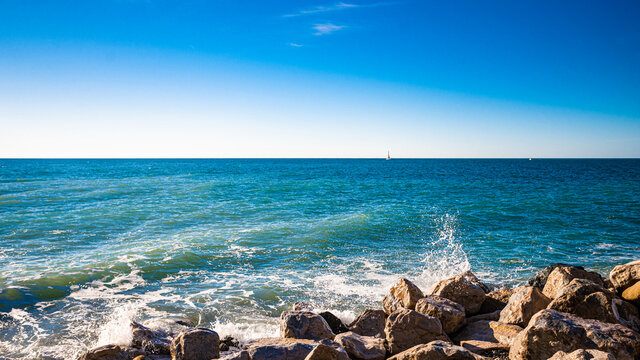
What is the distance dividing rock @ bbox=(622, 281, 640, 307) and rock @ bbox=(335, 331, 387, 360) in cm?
446

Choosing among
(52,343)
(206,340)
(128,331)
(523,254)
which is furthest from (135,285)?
(523,254)

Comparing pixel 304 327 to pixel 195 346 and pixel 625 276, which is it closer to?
pixel 195 346

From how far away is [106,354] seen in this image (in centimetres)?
564

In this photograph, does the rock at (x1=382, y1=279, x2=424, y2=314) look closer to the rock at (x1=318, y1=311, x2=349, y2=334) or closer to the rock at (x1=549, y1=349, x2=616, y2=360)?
the rock at (x1=318, y1=311, x2=349, y2=334)

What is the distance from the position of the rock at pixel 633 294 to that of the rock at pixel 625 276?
0.79ft

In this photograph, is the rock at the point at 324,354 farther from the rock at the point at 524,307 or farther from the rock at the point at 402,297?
the rock at the point at 524,307

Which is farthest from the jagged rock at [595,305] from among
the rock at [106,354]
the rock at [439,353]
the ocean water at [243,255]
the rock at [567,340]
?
the rock at [106,354]

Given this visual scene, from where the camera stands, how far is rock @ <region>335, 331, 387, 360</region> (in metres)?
5.59

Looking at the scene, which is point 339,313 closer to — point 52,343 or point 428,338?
point 428,338

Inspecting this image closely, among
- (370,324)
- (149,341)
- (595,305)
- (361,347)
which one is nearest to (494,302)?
(595,305)

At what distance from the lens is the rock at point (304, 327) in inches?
245

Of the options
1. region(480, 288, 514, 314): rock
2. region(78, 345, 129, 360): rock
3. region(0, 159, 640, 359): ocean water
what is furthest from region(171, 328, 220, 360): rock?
region(480, 288, 514, 314): rock

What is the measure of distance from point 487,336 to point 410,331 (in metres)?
1.39

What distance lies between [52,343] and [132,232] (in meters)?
11.0
